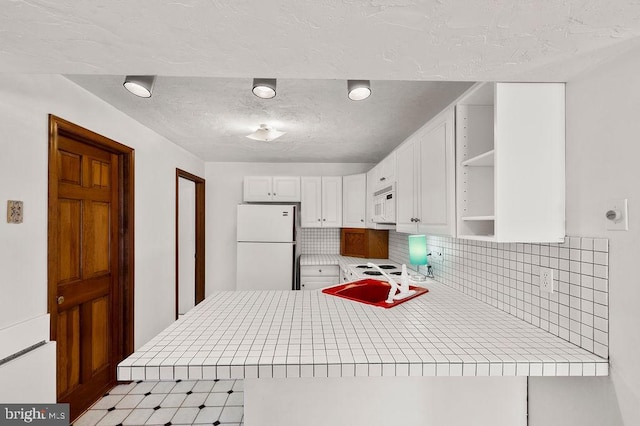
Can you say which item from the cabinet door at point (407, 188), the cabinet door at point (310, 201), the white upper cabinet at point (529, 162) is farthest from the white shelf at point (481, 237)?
the cabinet door at point (310, 201)

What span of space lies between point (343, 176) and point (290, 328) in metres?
3.04

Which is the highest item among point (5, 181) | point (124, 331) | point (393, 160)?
point (393, 160)

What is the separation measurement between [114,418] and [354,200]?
125 inches

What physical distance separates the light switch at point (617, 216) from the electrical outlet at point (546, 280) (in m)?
0.32

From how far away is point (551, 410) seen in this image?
1.29 metres

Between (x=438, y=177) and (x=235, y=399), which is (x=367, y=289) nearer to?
(x=438, y=177)

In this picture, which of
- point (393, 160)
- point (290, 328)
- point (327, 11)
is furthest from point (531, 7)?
point (393, 160)

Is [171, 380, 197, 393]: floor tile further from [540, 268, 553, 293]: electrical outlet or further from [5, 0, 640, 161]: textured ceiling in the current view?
[540, 268, 553, 293]: electrical outlet

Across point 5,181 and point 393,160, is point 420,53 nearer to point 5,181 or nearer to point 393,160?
point 393,160

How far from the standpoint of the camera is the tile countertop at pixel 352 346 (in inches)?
41.1

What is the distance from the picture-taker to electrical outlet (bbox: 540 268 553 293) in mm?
1304

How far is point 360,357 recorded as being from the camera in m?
1.09

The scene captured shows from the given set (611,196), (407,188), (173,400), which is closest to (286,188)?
(407,188)

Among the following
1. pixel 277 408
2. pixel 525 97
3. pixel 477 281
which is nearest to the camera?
pixel 525 97
